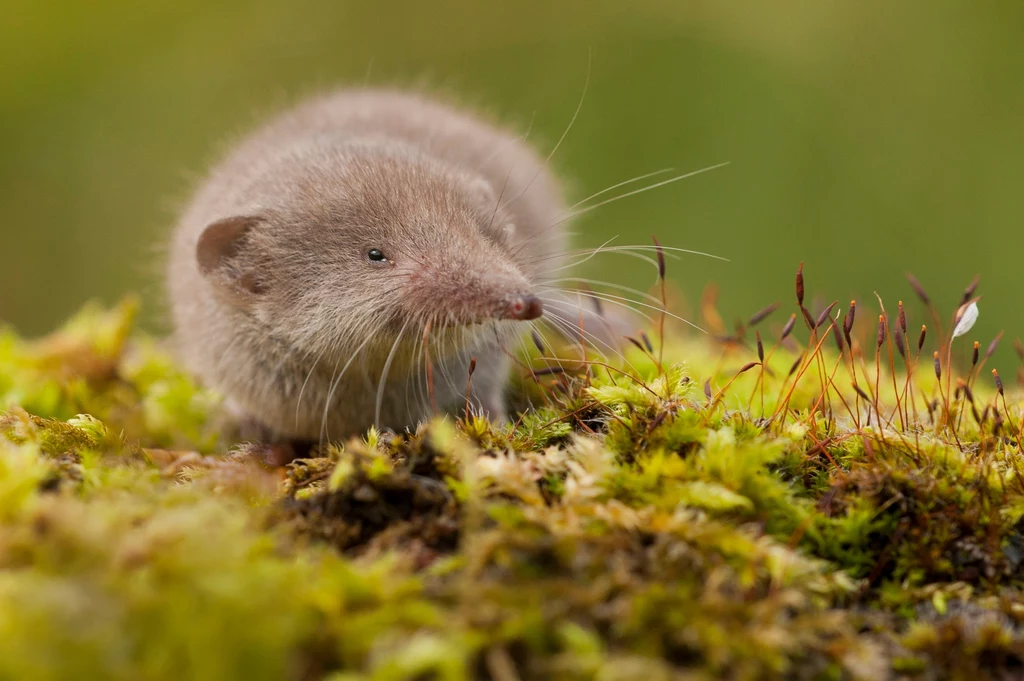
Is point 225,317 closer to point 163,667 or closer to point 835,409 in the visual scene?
point 163,667

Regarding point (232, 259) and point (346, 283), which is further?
point (232, 259)

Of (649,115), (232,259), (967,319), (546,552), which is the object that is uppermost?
(649,115)

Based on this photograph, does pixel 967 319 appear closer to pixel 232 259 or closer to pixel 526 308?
pixel 526 308

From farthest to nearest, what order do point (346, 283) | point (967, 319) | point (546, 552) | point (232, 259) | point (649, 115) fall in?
point (649, 115) → point (232, 259) → point (346, 283) → point (967, 319) → point (546, 552)

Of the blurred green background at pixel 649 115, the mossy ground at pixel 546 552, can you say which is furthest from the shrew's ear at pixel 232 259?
the blurred green background at pixel 649 115

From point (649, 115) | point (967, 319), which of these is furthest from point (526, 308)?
point (649, 115)

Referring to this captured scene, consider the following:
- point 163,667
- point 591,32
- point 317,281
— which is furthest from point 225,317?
point 591,32
